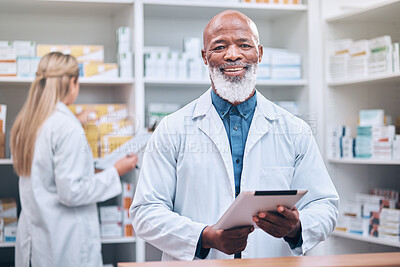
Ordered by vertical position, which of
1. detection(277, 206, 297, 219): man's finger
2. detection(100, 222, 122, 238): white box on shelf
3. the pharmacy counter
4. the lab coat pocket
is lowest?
detection(100, 222, 122, 238): white box on shelf

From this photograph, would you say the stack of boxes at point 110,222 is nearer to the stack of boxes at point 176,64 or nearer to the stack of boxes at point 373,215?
the stack of boxes at point 176,64

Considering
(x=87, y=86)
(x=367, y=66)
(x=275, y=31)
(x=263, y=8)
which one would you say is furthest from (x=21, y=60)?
(x=367, y=66)

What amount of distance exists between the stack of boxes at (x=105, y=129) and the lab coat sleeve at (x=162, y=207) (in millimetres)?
1444

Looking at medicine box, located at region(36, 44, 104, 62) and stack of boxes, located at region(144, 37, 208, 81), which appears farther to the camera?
stack of boxes, located at region(144, 37, 208, 81)

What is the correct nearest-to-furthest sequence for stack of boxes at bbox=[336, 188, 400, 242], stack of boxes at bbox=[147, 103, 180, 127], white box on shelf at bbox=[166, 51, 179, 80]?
stack of boxes at bbox=[336, 188, 400, 242] → white box on shelf at bbox=[166, 51, 179, 80] → stack of boxes at bbox=[147, 103, 180, 127]

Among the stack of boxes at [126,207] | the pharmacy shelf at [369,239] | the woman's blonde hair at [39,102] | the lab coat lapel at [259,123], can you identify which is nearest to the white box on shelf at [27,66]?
the woman's blonde hair at [39,102]

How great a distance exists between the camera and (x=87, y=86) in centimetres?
385

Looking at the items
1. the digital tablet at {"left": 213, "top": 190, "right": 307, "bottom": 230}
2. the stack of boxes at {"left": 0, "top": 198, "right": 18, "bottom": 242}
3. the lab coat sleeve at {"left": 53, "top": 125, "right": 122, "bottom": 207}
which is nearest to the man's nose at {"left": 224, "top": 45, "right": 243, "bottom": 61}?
the digital tablet at {"left": 213, "top": 190, "right": 307, "bottom": 230}

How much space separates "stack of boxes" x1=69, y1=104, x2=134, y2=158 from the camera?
339cm

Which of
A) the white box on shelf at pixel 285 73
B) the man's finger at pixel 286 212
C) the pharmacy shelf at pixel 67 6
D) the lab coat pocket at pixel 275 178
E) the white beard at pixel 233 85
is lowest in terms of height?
the man's finger at pixel 286 212

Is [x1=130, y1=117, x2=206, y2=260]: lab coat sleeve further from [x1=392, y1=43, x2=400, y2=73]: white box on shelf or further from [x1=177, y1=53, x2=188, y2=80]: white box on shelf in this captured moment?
[x1=392, y1=43, x2=400, y2=73]: white box on shelf

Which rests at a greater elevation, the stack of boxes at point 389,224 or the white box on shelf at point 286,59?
the white box on shelf at point 286,59

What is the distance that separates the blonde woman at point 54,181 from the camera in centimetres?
297

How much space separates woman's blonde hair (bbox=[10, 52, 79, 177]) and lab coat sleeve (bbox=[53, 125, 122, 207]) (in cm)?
17
